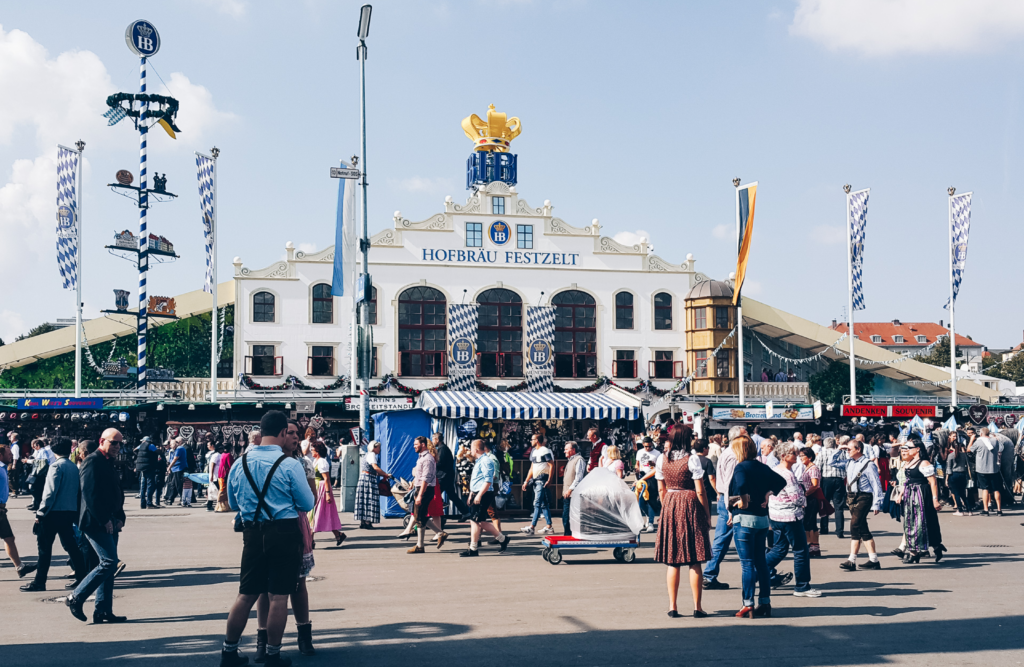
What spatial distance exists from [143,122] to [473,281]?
575 inches

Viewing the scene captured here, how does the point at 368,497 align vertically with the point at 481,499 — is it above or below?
below

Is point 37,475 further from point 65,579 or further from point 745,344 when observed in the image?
point 745,344

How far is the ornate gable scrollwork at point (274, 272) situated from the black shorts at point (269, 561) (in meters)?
34.1

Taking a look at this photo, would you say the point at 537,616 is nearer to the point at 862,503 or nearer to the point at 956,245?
the point at 862,503

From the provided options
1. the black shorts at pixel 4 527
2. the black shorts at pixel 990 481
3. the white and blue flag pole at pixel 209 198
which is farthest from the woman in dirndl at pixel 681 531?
the white and blue flag pole at pixel 209 198

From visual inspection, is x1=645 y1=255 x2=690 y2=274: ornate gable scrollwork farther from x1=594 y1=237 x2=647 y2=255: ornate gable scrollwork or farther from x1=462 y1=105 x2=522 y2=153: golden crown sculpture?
x1=462 y1=105 x2=522 y2=153: golden crown sculpture

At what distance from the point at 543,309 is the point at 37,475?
3036 centimetres

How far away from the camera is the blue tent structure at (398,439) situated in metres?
18.0

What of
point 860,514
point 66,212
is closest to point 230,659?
point 860,514

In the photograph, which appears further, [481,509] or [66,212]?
[66,212]

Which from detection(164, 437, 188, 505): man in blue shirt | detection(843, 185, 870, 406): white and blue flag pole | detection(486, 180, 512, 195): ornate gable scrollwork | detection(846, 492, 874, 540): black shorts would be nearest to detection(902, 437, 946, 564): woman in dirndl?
detection(846, 492, 874, 540): black shorts

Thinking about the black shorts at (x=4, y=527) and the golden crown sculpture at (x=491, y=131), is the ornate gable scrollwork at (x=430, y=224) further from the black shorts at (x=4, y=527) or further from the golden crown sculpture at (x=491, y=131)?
the black shorts at (x=4, y=527)

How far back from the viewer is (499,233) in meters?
41.0

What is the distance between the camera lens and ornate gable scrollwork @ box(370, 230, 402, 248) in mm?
40122
